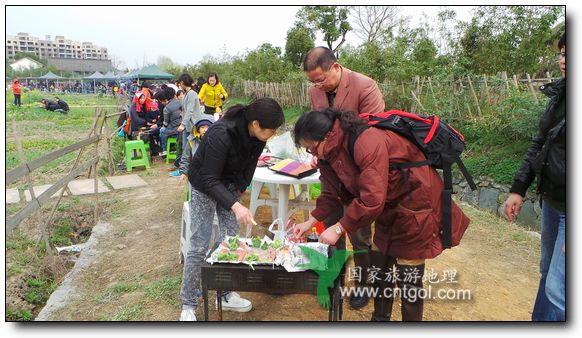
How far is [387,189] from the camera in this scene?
2.17 meters

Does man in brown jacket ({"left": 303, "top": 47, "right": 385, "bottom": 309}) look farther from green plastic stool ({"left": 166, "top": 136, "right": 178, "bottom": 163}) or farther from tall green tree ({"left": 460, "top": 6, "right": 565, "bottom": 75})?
tall green tree ({"left": 460, "top": 6, "right": 565, "bottom": 75})

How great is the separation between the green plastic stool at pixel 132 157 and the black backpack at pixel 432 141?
660 centimetres

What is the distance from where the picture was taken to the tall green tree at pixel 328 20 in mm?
20266

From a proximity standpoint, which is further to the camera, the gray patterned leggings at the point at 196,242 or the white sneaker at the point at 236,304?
the white sneaker at the point at 236,304

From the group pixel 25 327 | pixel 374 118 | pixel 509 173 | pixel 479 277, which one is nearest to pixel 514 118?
pixel 509 173

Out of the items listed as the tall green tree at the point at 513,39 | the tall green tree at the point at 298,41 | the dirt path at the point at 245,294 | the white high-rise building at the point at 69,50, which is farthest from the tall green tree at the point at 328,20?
the white high-rise building at the point at 69,50

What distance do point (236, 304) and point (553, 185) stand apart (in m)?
2.05

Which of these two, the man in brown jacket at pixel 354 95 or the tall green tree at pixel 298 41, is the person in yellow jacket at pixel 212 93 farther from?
the tall green tree at pixel 298 41

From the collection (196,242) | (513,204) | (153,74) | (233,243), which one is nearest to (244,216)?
(233,243)

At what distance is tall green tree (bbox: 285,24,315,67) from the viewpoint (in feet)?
70.7

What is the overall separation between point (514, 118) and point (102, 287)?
22.0ft

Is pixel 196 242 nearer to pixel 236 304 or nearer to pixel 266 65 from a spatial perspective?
pixel 236 304

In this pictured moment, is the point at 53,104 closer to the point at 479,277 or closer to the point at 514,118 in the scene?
the point at 514,118

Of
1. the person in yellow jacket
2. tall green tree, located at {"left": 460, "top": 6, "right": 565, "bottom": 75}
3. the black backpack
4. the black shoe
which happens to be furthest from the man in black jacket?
tall green tree, located at {"left": 460, "top": 6, "right": 565, "bottom": 75}
